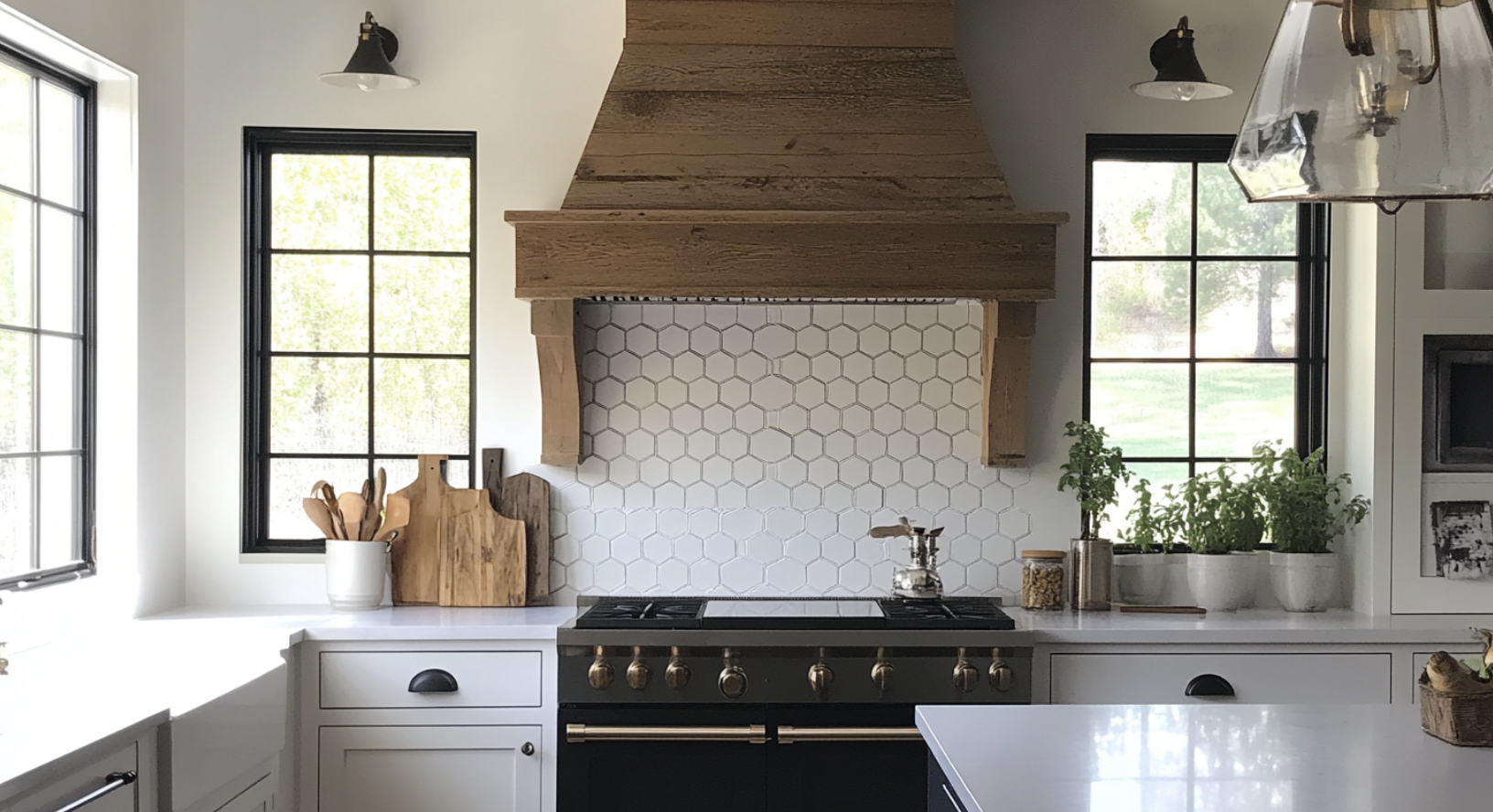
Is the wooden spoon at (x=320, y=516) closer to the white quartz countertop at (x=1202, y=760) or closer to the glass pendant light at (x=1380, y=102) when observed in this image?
the white quartz countertop at (x=1202, y=760)

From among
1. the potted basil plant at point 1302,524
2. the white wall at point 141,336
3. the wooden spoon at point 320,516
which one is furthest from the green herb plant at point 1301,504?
the white wall at point 141,336

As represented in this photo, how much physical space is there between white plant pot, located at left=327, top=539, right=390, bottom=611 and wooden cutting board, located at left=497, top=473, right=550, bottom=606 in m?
0.39

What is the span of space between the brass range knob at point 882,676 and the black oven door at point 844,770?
0.36 ft

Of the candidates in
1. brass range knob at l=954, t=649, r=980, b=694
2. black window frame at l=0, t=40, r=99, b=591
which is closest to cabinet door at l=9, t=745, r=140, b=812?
black window frame at l=0, t=40, r=99, b=591

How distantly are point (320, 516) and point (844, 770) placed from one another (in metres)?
1.62

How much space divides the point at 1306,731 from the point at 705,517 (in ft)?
6.60

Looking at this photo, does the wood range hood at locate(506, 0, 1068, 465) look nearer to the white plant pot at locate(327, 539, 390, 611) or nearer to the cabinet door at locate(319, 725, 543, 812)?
the white plant pot at locate(327, 539, 390, 611)

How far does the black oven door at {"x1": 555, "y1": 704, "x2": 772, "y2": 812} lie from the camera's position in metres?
3.24

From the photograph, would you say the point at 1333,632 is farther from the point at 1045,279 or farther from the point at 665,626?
the point at 665,626

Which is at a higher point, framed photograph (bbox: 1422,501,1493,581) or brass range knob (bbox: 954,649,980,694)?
framed photograph (bbox: 1422,501,1493,581)

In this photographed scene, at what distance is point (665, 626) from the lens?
3307 millimetres

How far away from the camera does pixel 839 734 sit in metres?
3.25

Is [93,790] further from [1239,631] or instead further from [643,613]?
[1239,631]

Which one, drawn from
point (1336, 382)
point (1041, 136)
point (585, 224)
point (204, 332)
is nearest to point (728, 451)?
point (585, 224)
